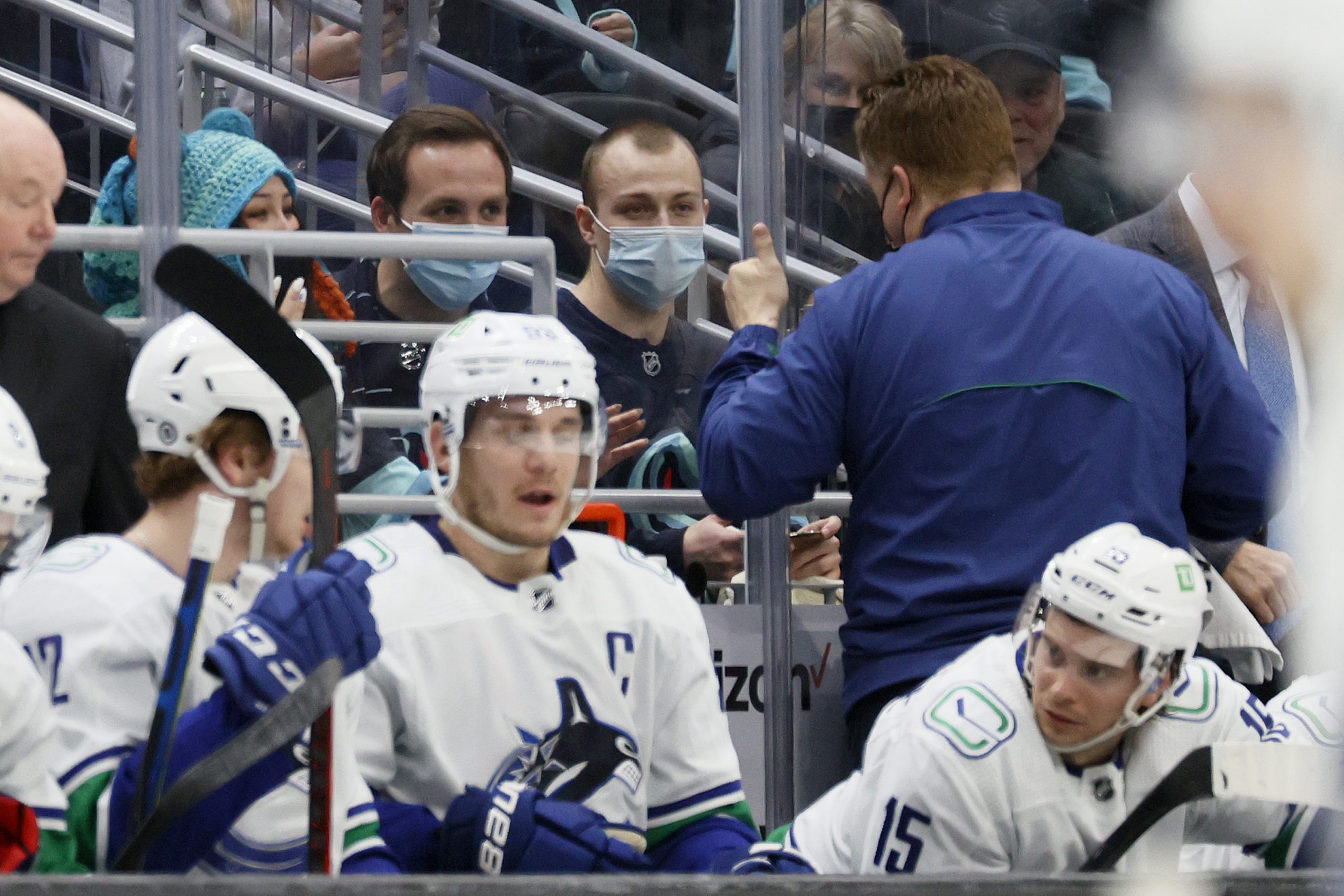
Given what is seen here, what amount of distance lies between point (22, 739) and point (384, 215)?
1680 millimetres

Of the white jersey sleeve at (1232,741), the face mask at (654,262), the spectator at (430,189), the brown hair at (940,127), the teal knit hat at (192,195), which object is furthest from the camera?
the face mask at (654,262)

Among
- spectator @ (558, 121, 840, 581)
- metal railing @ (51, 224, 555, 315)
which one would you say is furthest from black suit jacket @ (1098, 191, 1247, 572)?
metal railing @ (51, 224, 555, 315)

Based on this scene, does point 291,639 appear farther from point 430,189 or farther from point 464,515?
point 430,189

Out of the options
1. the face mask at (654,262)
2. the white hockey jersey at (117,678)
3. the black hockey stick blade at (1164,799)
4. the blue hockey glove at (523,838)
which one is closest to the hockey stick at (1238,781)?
the black hockey stick blade at (1164,799)

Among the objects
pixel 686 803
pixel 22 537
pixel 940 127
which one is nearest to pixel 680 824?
pixel 686 803

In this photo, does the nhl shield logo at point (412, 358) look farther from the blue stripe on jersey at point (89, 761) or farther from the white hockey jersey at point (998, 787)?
the blue stripe on jersey at point (89, 761)

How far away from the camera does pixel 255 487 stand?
204 centimetres

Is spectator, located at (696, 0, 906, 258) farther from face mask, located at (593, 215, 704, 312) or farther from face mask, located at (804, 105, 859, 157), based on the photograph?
face mask, located at (593, 215, 704, 312)

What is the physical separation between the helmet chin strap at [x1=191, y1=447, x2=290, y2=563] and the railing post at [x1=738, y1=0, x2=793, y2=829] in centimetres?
113

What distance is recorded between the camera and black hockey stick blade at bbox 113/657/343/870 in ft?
4.83

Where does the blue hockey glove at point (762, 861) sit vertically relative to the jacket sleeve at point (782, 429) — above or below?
below

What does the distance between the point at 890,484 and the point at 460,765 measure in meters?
0.79

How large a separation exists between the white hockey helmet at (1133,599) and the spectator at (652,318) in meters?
0.89

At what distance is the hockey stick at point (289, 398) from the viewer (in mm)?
1495
